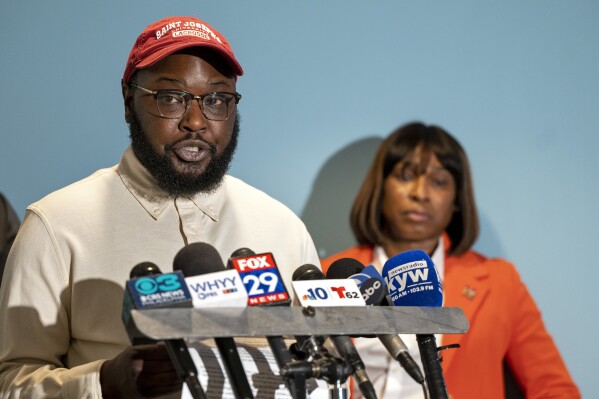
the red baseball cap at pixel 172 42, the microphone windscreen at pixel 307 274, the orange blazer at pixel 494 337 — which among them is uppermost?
the red baseball cap at pixel 172 42

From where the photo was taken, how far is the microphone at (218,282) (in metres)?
1.20

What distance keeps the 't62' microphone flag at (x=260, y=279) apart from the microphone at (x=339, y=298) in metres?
0.04

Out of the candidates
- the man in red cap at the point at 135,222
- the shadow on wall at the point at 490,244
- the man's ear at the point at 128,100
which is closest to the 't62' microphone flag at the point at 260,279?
the man in red cap at the point at 135,222

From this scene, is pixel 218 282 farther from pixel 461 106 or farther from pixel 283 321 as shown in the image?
pixel 461 106

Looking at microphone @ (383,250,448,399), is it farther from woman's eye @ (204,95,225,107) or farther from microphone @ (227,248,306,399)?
woman's eye @ (204,95,225,107)

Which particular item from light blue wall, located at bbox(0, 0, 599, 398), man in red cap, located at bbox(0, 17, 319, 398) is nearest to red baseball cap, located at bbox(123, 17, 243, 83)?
man in red cap, located at bbox(0, 17, 319, 398)

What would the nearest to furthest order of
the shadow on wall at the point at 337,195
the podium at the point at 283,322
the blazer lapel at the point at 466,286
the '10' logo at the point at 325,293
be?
1. the podium at the point at 283,322
2. the '10' logo at the point at 325,293
3. the blazer lapel at the point at 466,286
4. the shadow on wall at the point at 337,195

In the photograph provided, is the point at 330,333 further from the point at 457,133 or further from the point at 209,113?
the point at 457,133

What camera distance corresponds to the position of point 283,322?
1.21 meters

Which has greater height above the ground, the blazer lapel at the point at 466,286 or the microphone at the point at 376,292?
the microphone at the point at 376,292

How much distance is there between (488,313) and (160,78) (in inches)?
70.9

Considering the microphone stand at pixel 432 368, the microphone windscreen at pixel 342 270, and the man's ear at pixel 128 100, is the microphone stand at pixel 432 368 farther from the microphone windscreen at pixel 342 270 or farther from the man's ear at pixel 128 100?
the man's ear at pixel 128 100

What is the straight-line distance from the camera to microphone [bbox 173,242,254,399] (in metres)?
1.20

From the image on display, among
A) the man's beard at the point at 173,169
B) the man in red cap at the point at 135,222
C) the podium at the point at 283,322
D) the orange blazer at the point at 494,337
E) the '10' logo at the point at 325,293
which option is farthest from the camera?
the orange blazer at the point at 494,337
